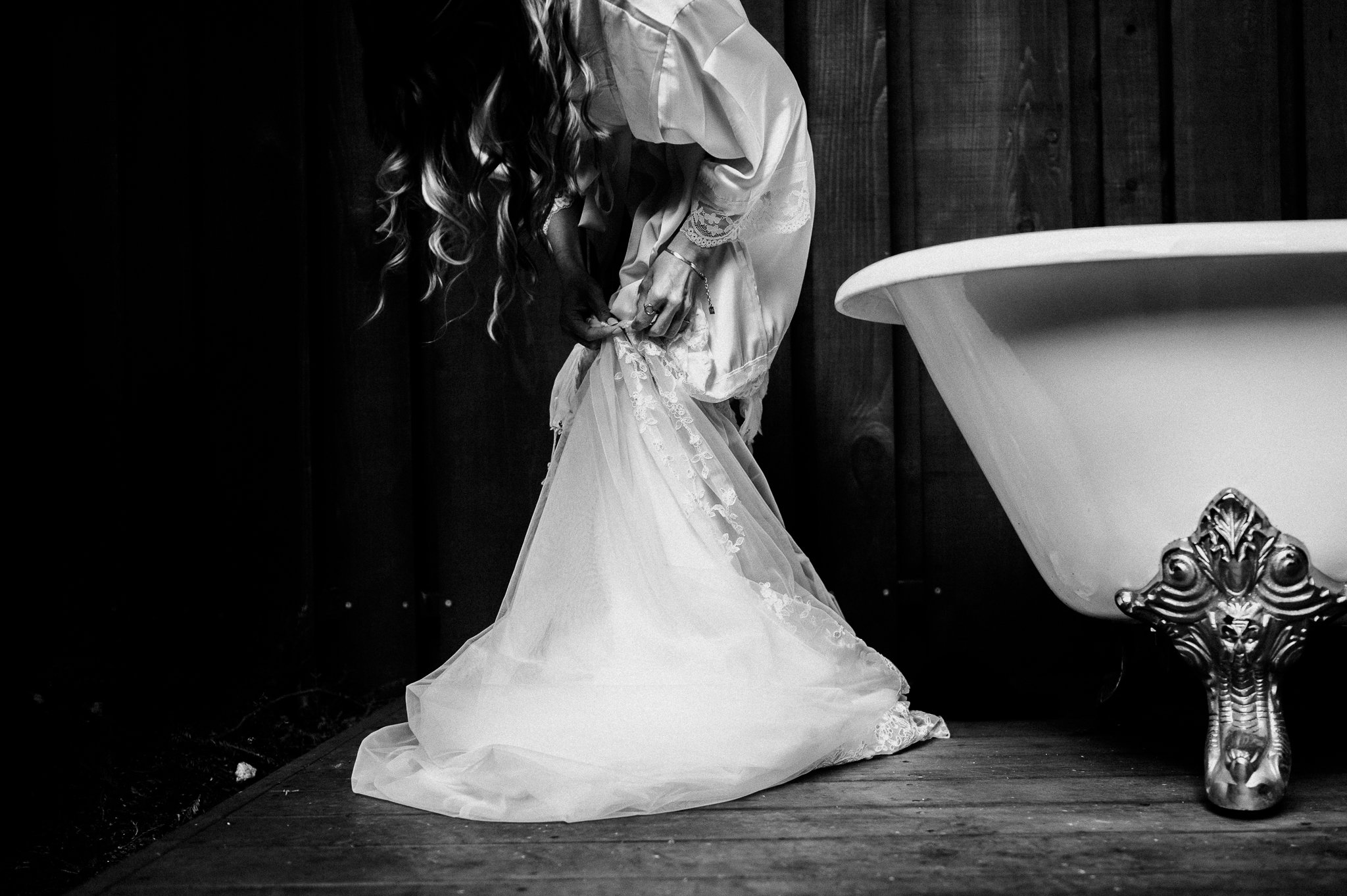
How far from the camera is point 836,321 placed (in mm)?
1749

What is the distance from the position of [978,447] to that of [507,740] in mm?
610

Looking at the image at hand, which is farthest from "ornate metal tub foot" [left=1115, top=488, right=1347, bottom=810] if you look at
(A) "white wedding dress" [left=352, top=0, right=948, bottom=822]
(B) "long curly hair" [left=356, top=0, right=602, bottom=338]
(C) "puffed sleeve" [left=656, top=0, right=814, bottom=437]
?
(B) "long curly hair" [left=356, top=0, right=602, bottom=338]

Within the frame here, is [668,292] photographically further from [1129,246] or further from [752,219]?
[1129,246]

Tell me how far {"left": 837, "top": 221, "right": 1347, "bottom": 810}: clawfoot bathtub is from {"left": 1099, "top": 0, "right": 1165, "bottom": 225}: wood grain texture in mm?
823

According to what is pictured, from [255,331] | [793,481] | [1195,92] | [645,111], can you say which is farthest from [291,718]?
[1195,92]

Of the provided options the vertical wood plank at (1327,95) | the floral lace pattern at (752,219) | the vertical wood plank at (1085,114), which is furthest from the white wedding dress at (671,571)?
the vertical wood plank at (1327,95)

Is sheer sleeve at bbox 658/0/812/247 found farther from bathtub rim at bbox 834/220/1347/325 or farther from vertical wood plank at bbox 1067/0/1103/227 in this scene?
vertical wood plank at bbox 1067/0/1103/227

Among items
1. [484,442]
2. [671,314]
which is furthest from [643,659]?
[484,442]

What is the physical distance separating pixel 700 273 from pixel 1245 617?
26.8 inches

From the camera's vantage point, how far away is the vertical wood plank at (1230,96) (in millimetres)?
1714

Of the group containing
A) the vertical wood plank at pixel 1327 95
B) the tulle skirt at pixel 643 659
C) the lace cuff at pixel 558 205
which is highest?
the vertical wood plank at pixel 1327 95

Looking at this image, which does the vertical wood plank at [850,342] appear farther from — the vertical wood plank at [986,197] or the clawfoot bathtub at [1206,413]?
the clawfoot bathtub at [1206,413]

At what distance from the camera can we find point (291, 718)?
5.49ft

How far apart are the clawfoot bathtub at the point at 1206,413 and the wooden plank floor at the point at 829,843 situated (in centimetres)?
9
